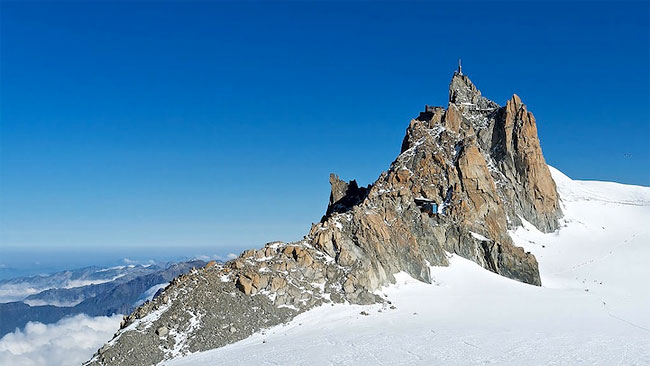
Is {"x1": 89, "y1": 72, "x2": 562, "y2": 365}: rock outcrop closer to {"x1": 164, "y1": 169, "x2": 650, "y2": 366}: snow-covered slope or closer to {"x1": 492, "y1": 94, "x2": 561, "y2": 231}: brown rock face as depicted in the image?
{"x1": 492, "y1": 94, "x2": 561, "y2": 231}: brown rock face

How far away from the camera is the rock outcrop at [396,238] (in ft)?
121

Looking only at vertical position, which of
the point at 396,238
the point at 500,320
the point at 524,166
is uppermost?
the point at 524,166

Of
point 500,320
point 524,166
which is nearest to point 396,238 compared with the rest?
point 500,320

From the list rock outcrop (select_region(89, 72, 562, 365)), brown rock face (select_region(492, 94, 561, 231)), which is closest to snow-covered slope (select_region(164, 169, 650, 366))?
rock outcrop (select_region(89, 72, 562, 365))

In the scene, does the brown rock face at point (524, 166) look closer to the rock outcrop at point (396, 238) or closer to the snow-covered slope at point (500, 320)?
the rock outcrop at point (396, 238)

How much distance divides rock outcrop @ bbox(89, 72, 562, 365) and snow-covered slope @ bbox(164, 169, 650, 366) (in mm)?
1956

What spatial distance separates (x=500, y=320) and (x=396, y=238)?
1385 cm

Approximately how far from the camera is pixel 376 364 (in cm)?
3033

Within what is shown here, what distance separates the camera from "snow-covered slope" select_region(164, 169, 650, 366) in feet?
105

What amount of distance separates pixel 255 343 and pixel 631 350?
989 inches

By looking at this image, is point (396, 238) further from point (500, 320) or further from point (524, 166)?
point (524, 166)

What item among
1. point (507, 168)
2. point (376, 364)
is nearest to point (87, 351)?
point (507, 168)

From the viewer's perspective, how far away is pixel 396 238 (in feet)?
173

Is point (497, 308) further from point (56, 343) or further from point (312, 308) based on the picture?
point (56, 343)
